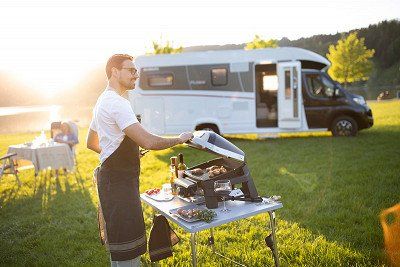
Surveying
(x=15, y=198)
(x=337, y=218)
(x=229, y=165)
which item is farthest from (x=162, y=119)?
(x=229, y=165)

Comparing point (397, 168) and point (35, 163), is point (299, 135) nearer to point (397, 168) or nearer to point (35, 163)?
point (397, 168)

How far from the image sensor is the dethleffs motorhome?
11516mm

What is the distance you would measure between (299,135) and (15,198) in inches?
395

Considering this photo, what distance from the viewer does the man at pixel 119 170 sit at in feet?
8.47

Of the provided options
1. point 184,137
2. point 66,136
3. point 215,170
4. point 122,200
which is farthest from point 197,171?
point 66,136

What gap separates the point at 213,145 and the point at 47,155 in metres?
6.48

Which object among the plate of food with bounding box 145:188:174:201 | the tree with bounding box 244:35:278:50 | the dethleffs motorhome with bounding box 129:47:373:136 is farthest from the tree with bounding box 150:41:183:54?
the plate of food with bounding box 145:188:174:201

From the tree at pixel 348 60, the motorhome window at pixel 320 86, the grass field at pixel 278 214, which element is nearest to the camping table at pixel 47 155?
the grass field at pixel 278 214

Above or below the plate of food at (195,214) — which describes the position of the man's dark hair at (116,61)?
above

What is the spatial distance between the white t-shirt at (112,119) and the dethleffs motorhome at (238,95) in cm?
924

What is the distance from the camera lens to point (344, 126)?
38.2ft

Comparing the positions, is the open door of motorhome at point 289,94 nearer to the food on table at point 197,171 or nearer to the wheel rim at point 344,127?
the wheel rim at point 344,127

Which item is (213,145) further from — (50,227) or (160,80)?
(160,80)

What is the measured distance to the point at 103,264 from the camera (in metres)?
4.14
